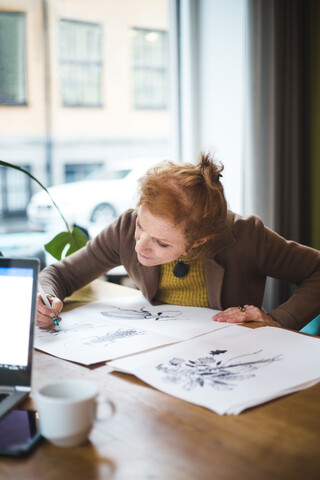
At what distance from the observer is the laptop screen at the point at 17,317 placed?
33.0 inches

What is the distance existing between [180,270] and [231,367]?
567 millimetres

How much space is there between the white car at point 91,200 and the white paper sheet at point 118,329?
5.00 ft

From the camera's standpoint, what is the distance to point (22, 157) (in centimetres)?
290

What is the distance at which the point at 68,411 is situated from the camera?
2.24 feet

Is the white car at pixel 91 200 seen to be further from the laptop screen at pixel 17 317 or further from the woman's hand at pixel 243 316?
the laptop screen at pixel 17 317

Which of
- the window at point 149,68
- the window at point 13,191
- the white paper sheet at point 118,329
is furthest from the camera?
the window at point 149,68

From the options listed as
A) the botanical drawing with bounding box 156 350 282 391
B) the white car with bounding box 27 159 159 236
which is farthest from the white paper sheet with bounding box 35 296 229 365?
the white car with bounding box 27 159 159 236

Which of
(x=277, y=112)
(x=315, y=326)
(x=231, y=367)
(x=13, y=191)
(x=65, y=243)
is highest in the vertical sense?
(x=277, y=112)

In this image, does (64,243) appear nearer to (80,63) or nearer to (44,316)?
(44,316)

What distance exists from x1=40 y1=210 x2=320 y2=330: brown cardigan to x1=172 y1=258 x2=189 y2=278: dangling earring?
0.05 metres

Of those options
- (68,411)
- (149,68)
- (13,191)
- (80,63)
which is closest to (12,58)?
(80,63)

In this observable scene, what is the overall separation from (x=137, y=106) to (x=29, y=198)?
2.93 feet

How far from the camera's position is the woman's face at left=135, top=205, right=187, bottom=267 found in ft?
4.22

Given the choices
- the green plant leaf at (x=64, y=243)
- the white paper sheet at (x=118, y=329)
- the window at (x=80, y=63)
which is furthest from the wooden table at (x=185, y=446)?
the window at (x=80, y=63)
